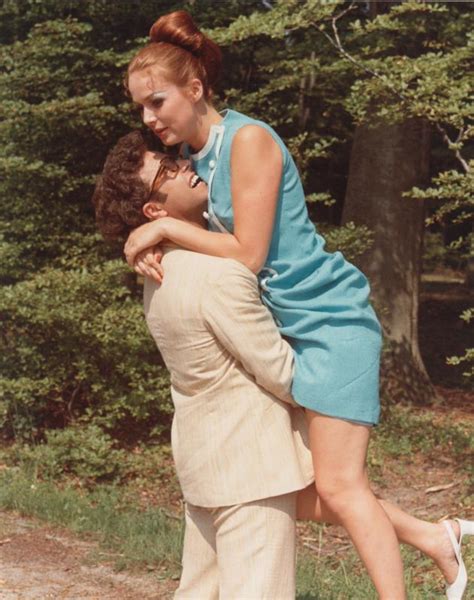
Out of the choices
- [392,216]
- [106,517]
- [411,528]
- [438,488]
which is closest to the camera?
[411,528]

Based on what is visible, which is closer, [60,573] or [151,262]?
[151,262]

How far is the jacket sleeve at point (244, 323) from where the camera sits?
116 inches

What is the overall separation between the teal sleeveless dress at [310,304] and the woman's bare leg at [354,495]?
0.19 ft

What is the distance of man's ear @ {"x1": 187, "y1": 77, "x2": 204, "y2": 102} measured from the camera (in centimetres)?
316

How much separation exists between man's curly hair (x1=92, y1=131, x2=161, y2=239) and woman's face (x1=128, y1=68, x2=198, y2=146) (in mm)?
89

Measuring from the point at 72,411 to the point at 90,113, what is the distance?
2.45 metres

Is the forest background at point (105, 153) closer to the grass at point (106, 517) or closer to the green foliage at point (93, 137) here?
the green foliage at point (93, 137)

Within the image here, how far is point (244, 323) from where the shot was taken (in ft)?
9.72

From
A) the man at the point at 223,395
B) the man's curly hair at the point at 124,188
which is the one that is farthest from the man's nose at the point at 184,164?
the man's curly hair at the point at 124,188

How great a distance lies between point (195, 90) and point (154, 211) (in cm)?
40

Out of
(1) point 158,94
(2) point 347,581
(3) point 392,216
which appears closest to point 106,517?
(2) point 347,581

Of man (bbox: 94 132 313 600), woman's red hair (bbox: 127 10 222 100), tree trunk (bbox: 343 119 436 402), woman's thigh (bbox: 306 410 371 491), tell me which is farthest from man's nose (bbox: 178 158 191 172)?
tree trunk (bbox: 343 119 436 402)

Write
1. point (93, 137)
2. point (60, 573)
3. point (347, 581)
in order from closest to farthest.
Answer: point (347, 581), point (60, 573), point (93, 137)

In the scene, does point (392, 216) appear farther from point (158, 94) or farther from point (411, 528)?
point (158, 94)
